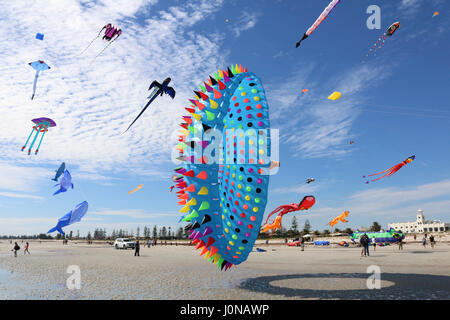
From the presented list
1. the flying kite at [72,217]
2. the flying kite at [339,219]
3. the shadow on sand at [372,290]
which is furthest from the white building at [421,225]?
the flying kite at [72,217]

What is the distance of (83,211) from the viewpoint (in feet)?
40.3

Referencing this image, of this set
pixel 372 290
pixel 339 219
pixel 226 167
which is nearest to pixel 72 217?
pixel 226 167

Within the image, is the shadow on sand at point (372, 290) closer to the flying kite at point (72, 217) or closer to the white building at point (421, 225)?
the flying kite at point (72, 217)

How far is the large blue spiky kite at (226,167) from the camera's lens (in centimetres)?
774

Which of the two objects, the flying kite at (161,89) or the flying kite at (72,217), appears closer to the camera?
the flying kite at (72,217)

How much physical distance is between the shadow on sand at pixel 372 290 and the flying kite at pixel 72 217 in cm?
605

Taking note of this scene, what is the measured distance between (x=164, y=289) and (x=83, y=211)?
4932mm

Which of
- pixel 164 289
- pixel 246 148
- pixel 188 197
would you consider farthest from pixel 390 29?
pixel 164 289

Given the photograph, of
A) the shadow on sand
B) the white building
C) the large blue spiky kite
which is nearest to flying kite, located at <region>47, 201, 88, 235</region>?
the large blue spiky kite

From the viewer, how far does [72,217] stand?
11375 millimetres

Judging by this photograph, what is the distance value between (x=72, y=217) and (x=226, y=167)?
6796mm

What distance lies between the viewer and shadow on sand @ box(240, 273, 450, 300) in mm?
8414

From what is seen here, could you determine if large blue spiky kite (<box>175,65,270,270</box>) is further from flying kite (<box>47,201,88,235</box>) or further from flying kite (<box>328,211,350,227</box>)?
flying kite (<box>328,211,350,227</box>)

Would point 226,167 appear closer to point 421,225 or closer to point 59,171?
point 59,171
